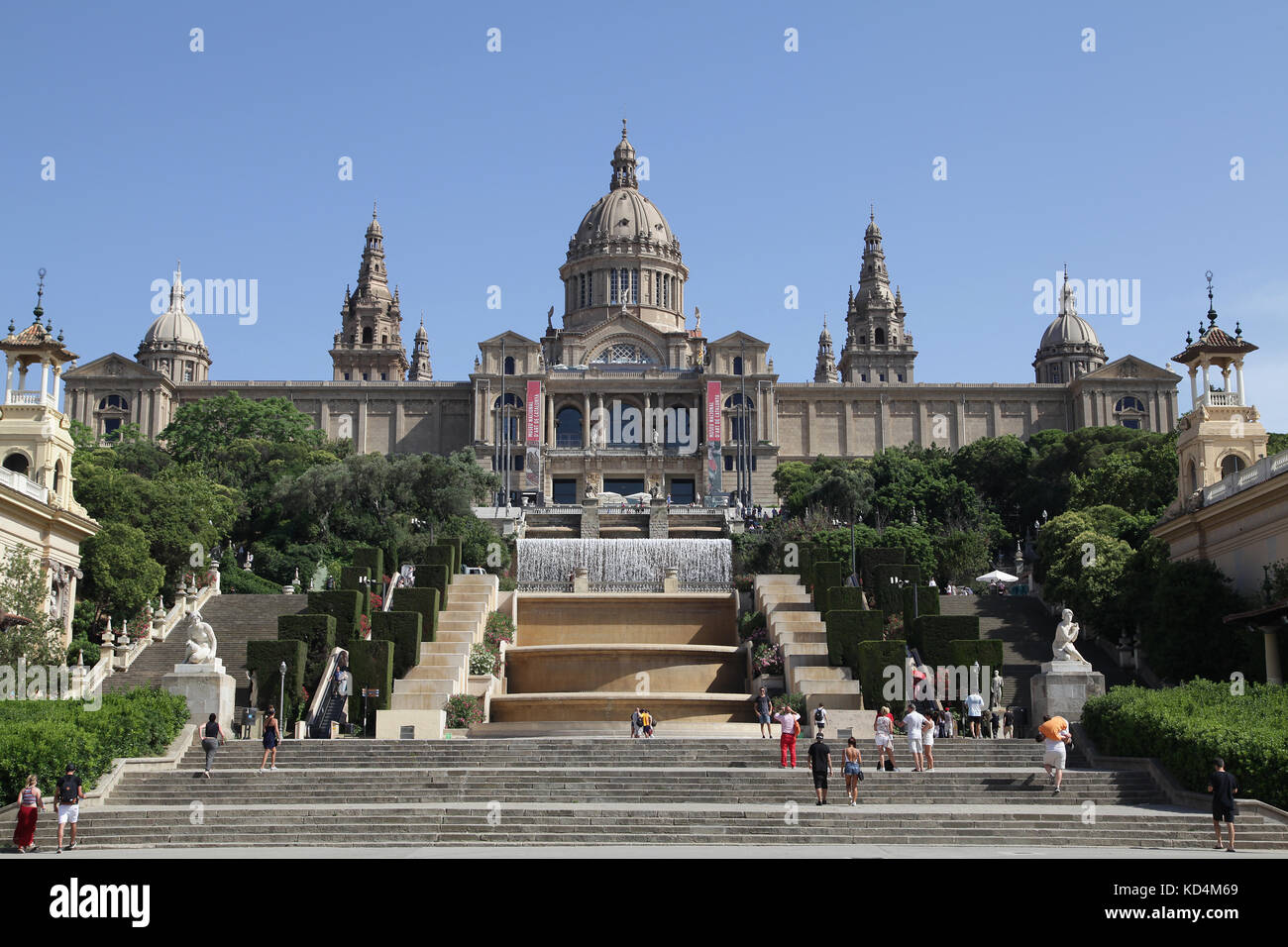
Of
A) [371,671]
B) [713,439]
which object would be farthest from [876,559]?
[713,439]

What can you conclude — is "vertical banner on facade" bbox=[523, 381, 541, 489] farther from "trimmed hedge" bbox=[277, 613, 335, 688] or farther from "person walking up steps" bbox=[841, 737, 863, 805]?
"person walking up steps" bbox=[841, 737, 863, 805]

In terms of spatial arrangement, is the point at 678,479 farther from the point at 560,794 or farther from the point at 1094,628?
the point at 560,794

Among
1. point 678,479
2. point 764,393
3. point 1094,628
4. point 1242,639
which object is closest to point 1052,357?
point 764,393

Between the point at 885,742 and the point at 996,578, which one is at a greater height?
the point at 996,578

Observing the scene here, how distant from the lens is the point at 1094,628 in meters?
41.2

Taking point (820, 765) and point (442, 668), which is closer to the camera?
point (820, 765)

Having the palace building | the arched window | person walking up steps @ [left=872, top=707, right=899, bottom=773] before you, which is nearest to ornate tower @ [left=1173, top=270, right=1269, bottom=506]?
person walking up steps @ [left=872, top=707, right=899, bottom=773]

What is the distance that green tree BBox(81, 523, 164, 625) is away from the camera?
42531 mm

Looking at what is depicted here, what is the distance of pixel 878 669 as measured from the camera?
34.3 metres

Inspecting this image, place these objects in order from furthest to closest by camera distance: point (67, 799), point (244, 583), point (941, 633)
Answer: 1. point (244, 583)
2. point (941, 633)
3. point (67, 799)

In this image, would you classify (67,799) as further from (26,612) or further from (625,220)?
(625,220)

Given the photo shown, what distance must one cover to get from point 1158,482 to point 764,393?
147ft

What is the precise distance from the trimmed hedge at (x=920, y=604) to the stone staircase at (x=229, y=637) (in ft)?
57.8

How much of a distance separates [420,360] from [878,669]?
3892 inches
